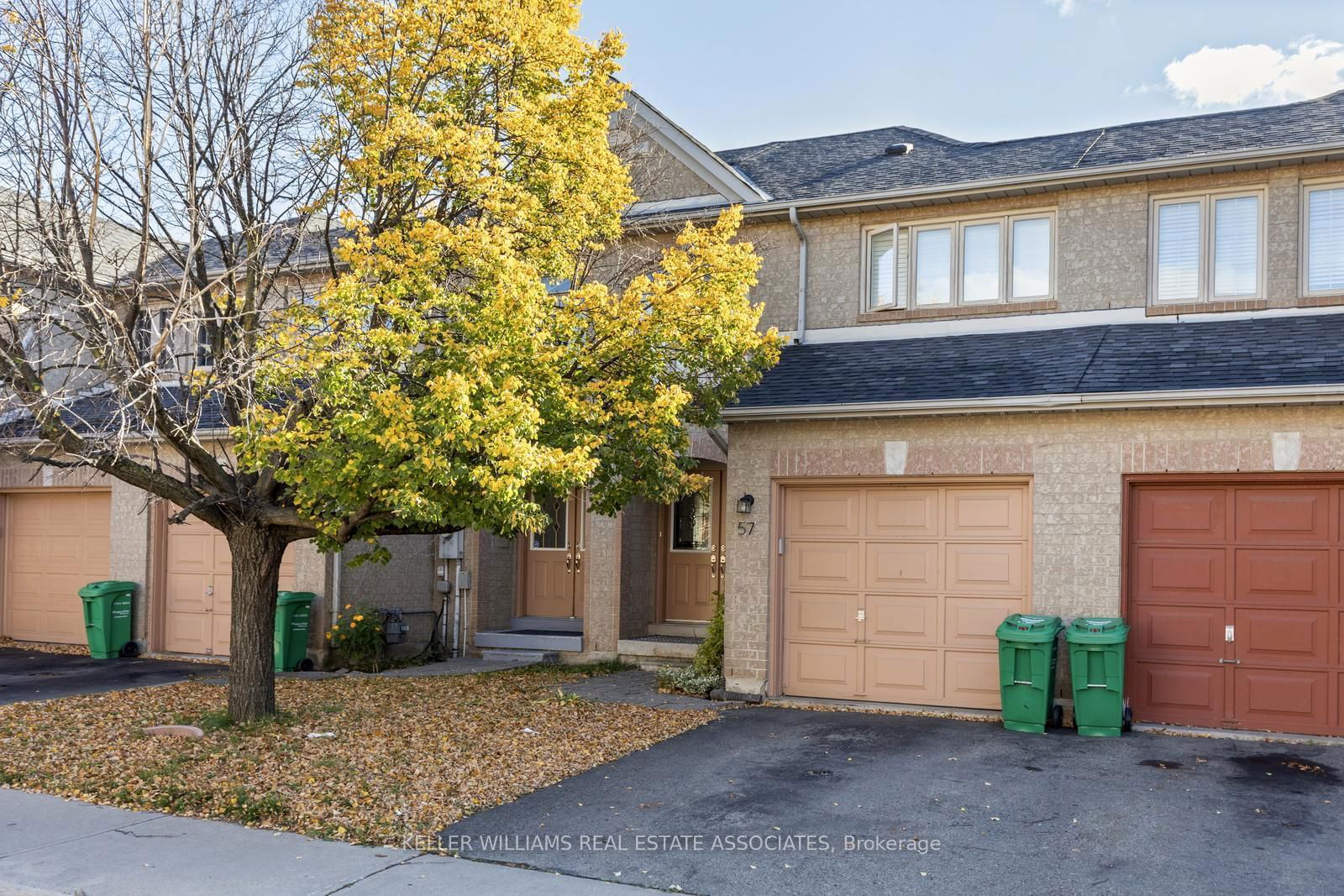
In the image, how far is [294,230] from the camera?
933 centimetres

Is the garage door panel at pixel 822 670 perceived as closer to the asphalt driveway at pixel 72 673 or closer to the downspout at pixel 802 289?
the downspout at pixel 802 289

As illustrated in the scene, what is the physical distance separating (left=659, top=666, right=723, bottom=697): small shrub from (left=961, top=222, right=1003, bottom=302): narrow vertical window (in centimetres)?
489

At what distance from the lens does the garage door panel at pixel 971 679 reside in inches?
417

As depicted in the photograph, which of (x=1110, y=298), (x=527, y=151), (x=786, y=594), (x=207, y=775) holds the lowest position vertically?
(x=207, y=775)

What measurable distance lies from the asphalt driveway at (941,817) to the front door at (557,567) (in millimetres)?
6263

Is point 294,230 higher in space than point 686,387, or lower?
higher

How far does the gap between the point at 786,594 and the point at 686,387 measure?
2.69 meters

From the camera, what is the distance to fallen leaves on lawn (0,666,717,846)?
7.41 meters

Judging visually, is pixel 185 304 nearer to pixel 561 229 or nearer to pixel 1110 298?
pixel 561 229

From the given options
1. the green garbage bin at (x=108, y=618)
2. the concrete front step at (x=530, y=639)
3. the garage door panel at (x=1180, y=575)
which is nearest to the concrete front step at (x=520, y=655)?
the concrete front step at (x=530, y=639)

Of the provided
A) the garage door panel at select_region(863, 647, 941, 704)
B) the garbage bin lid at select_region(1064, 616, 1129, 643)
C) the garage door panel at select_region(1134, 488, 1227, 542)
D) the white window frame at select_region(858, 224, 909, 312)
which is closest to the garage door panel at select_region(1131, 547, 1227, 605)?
the garage door panel at select_region(1134, 488, 1227, 542)

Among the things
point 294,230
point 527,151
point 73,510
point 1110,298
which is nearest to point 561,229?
point 527,151

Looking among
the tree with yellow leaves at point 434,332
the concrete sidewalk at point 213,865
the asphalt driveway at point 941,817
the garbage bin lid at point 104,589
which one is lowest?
the concrete sidewalk at point 213,865

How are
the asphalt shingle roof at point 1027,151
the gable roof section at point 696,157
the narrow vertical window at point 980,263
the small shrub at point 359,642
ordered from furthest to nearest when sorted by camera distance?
the small shrub at point 359,642, the gable roof section at point 696,157, the narrow vertical window at point 980,263, the asphalt shingle roof at point 1027,151
